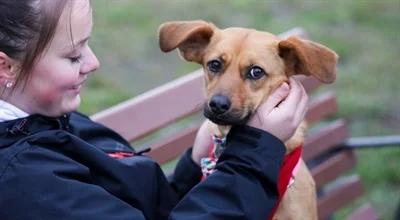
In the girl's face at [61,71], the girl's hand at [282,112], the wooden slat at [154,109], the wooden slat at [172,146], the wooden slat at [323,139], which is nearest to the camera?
the girl's face at [61,71]

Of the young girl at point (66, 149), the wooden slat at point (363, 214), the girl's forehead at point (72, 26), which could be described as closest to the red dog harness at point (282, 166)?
the young girl at point (66, 149)

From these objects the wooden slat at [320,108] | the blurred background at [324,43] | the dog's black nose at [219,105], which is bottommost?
the blurred background at [324,43]

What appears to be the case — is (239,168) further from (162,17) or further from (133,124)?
(162,17)

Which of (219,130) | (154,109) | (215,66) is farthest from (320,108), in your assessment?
(215,66)

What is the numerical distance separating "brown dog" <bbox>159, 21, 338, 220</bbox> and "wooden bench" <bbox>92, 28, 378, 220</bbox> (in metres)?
0.41

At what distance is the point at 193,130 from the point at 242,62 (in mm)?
798

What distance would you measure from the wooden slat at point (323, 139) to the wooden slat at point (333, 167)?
54 mm

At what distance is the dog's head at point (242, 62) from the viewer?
2.19 metres

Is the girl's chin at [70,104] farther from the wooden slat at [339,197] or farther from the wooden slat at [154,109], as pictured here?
the wooden slat at [339,197]

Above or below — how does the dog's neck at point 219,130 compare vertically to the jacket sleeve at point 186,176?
above

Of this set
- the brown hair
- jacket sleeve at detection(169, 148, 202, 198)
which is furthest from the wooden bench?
the brown hair

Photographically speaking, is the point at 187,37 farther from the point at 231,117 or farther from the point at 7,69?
the point at 7,69

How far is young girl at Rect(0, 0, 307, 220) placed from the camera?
69.7 inches

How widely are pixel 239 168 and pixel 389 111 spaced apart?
3.82m
